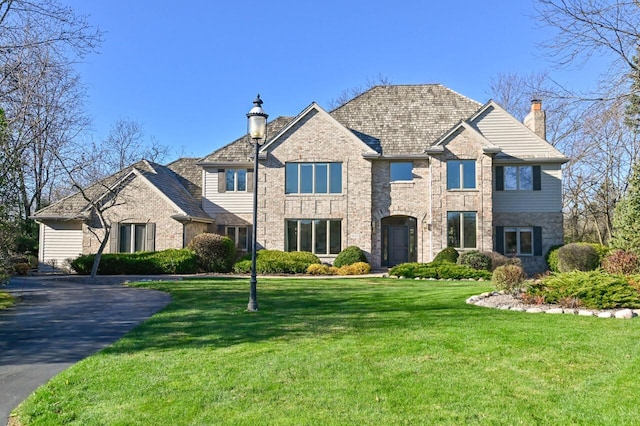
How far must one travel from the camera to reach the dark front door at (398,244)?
24.7 meters

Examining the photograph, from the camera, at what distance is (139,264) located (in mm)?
21141

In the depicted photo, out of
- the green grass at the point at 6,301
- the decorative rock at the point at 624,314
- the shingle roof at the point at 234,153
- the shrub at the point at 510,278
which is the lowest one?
the green grass at the point at 6,301

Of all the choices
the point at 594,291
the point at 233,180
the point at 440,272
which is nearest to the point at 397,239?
the point at 440,272

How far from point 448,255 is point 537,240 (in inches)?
234

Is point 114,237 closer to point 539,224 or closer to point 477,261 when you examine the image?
point 477,261

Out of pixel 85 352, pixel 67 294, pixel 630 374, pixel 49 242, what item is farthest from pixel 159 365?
pixel 49 242

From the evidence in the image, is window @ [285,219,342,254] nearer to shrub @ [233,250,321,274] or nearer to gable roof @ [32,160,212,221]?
shrub @ [233,250,321,274]

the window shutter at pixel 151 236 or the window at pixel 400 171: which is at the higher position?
the window at pixel 400 171

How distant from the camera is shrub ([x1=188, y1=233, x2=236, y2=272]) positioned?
2223 cm

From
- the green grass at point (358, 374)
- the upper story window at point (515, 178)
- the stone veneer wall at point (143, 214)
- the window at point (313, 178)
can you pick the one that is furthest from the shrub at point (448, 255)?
the stone veneer wall at point (143, 214)

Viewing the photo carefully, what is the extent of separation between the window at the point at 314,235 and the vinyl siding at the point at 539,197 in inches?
329

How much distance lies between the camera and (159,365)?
19.1 ft

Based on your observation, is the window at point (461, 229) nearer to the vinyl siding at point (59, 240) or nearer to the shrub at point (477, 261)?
the shrub at point (477, 261)

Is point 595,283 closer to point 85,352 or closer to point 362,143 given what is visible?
point 85,352
